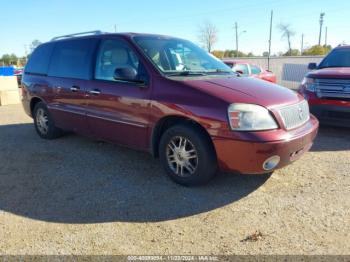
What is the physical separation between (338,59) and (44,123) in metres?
6.32

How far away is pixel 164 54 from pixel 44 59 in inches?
109

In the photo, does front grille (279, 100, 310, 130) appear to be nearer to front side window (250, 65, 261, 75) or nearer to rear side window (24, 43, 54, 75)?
rear side window (24, 43, 54, 75)

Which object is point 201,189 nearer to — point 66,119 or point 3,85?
point 66,119

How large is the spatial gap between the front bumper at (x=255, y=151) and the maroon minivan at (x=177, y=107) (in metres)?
0.01

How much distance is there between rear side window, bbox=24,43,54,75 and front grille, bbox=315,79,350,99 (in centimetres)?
500

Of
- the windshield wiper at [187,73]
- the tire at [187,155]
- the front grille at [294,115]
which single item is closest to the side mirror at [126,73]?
the windshield wiper at [187,73]

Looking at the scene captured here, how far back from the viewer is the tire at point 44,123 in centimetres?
602

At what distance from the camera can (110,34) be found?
15.7 ft

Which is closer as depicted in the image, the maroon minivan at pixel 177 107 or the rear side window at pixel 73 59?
the maroon minivan at pixel 177 107

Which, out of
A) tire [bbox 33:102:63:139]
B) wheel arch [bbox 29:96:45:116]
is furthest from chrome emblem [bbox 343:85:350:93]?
wheel arch [bbox 29:96:45:116]

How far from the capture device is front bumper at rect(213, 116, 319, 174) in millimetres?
3342

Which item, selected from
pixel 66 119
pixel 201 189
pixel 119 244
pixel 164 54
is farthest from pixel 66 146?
pixel 119 244

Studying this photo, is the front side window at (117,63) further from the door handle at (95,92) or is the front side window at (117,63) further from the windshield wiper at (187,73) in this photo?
the windshield wiper at (187,73)

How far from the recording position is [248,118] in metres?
3.38
